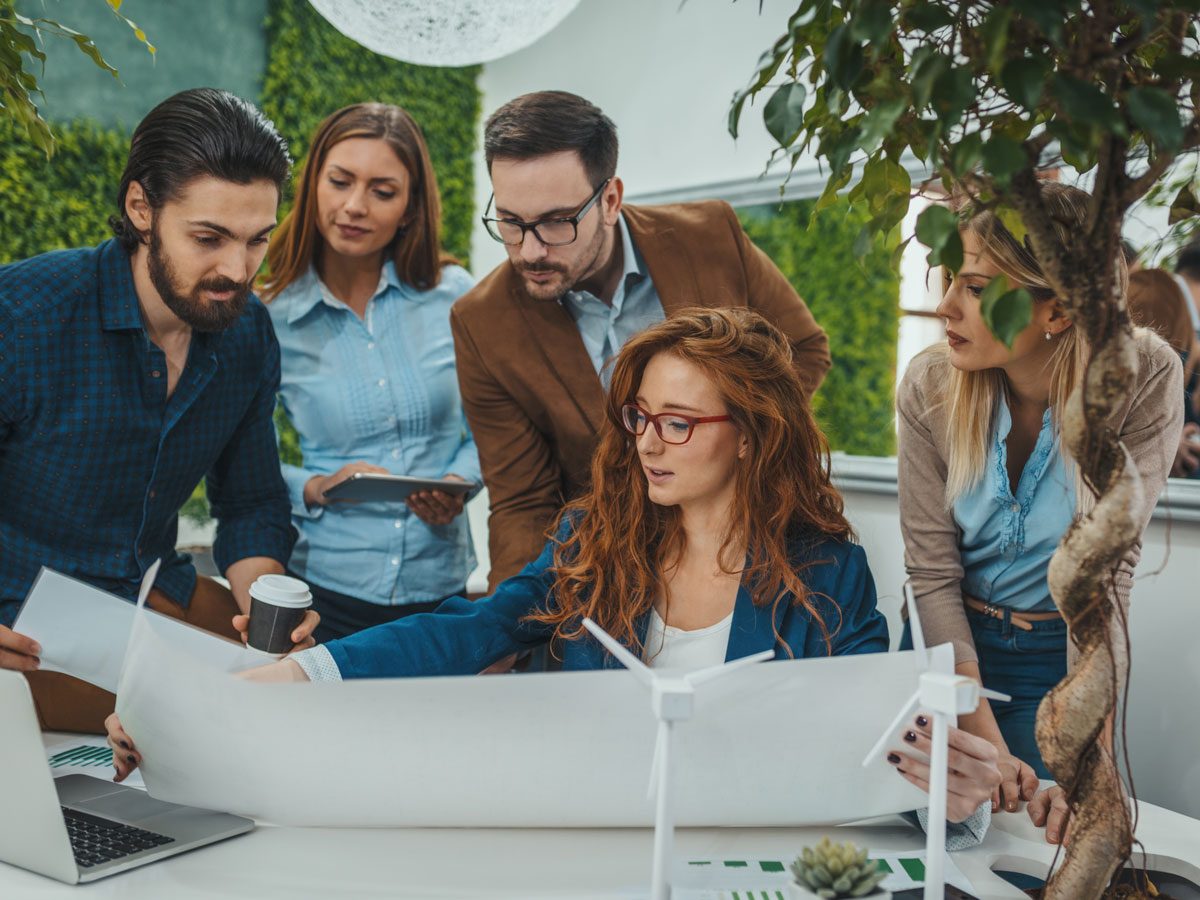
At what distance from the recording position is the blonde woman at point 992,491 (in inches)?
72.4

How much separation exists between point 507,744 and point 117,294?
3.83 feet

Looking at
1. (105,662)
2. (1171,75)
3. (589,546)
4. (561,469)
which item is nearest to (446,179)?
(561,469)

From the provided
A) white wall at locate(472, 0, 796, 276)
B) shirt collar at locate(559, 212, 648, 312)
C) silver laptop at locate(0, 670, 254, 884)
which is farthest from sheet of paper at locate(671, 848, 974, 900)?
white wall at locate(472, 0, 796, 276)

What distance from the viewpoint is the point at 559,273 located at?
7.45ft

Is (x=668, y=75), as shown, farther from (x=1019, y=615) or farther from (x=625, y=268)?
(x=1019, y=615)

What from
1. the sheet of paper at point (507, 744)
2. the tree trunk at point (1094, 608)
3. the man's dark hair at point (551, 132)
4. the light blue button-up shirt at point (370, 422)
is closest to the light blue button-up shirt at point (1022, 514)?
the sheet of paper at point (507, 744)

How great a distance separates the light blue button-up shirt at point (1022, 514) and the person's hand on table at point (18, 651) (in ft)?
4.80

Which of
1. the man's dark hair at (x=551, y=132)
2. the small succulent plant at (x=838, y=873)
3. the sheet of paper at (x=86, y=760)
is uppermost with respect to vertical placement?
the man's dark hair at (x=551, y=132)

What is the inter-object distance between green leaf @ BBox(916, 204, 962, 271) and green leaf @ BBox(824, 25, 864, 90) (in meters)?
0.15

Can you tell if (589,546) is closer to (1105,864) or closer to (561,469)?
(561,469)

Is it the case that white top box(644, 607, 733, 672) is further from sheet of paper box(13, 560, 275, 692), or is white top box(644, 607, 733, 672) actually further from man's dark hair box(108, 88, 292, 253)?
man's dark hair box(108, 88, 292, 253)

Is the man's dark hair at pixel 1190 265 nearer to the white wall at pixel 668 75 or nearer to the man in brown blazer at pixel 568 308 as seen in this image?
the man in brown blazer at pixel 568 308

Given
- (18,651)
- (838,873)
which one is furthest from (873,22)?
(18,651)

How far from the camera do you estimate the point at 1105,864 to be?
3.65ft
